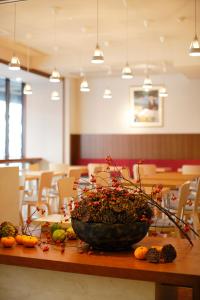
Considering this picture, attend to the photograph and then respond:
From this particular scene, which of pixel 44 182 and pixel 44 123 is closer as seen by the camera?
pixel 44 182

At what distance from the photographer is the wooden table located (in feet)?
7.38

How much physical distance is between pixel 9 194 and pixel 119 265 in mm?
1634

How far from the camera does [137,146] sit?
12531 mm

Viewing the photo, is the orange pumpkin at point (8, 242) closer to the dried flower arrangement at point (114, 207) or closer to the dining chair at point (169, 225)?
the dried flower arrangement at point (114, 207)

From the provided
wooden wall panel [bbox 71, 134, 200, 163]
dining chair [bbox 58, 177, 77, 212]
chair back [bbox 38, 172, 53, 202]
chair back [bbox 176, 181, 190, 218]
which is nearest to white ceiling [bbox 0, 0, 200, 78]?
wooden wall panel [bbox 71, 134, 200, 163]

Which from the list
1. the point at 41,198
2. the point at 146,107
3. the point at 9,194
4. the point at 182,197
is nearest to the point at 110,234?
the point at 9,194

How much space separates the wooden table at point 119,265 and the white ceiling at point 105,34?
213 inches

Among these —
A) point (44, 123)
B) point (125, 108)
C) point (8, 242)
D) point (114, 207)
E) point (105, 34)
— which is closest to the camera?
point (114, 207)

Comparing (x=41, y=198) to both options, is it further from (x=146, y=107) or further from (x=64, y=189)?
(x=146, y=107)

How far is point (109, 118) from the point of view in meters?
12.7

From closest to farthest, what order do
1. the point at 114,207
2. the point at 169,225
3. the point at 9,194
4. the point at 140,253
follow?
the point at 140,253 → the point at 114,207 → the point at 9,194 → the point at 169,225

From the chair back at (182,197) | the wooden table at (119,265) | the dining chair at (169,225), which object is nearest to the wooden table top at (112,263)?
the wooden table at (119,265)

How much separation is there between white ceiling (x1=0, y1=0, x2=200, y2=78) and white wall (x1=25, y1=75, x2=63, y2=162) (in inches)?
35.5

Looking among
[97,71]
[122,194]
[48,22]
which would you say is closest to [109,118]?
[97,71]
